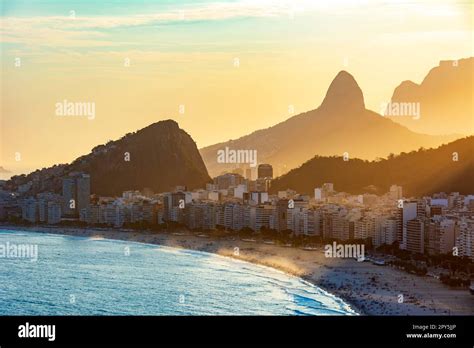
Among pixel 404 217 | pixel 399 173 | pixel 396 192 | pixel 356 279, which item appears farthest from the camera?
pixel 399 173

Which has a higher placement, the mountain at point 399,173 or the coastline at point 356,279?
the mountain at point 399,173

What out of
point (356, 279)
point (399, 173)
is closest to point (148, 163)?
point (399, 173)

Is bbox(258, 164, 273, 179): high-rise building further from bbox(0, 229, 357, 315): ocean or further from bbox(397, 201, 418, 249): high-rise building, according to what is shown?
bbox(397, 201, 418, 249): high-rise building

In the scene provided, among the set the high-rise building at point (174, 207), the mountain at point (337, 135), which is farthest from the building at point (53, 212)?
the mountain at point (337, 135)

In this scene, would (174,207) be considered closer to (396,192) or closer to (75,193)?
(75,193)

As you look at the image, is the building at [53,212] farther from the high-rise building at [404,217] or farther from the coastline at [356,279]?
the high-rise building at [404,217]
